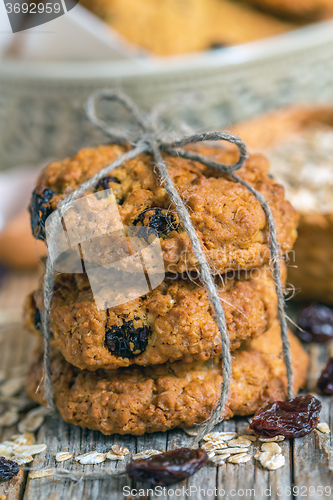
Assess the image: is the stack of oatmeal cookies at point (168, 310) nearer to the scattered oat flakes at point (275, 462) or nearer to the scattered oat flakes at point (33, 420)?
the scattered oat flakes at point (33, 420)

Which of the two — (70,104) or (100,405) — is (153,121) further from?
(70,104)

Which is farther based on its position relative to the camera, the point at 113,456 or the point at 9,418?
the point at 9,418

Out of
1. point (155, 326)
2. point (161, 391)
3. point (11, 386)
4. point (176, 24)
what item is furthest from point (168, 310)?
point (176, 24)

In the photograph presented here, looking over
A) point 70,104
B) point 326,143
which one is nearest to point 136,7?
point 70,104

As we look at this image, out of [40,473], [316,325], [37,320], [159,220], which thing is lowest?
[40,473]

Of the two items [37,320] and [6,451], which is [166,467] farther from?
[37,320]

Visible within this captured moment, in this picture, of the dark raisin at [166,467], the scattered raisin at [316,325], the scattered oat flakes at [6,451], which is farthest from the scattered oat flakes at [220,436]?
the scattered raisin at [316,325]

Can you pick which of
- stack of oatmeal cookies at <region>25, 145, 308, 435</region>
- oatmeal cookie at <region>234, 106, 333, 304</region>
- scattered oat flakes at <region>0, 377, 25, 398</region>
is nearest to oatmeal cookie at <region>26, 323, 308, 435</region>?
stack of oatmeal cookies at <region>25, 145, 308, 435</region>
